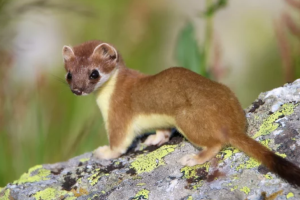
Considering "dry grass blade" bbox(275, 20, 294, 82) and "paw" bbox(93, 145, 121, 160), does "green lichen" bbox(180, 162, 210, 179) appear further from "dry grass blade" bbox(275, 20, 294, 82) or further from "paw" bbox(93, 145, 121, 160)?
"dry grass blade" bbox(275, 20, 294, 82)

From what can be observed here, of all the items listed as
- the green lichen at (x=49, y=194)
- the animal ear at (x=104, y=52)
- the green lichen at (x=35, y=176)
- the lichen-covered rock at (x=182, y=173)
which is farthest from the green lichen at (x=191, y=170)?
the animal ear at (x=104, y=52)

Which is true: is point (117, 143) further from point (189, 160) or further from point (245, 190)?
point (245, 190)

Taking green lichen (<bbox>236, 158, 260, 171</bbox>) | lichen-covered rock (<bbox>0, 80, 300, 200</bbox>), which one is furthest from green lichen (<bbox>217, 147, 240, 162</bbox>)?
green lichen (<bbox>236, 158, 260, 171</bbox>)

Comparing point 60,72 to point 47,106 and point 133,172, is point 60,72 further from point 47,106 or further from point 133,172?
point 133,172

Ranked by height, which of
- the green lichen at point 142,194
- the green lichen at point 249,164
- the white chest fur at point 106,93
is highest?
the white chest fur at point 106,93

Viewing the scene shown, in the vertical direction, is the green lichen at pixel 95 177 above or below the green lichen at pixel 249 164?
below

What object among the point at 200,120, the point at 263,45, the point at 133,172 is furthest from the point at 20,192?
the point at 263,45

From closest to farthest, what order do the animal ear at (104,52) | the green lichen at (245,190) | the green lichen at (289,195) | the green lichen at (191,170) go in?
1. the green lichen at (289,195)
2. the green lichen at (245,190)
3. the green lichen at (191,170)
4. the animal ear at (104,52)

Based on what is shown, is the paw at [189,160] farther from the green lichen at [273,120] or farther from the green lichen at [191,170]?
the green lichen at [273,120]
